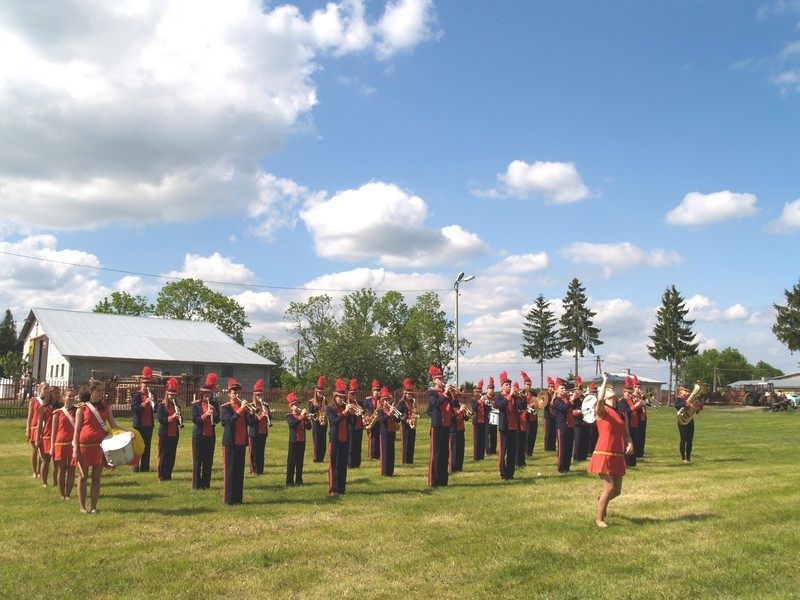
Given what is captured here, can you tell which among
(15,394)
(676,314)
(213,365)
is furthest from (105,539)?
(676,314)

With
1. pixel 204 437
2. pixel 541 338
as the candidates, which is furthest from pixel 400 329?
pixel 204 437

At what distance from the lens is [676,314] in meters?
73.1

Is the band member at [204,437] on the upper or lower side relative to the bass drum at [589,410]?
lower

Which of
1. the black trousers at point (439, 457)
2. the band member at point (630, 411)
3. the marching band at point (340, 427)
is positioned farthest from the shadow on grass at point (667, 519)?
the band member at point (630, 411)

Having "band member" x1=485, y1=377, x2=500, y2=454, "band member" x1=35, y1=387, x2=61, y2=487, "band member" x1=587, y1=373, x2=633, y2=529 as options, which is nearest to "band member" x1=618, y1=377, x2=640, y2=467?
"band member" x1=485, y1=377, x2=500, y2=454

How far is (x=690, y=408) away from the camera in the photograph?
1531 cm

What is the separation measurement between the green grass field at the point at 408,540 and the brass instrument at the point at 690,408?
2149 mm

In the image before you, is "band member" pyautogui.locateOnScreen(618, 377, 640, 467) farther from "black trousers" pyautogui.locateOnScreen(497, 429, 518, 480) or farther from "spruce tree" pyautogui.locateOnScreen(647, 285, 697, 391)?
"spruce tree" pyautogui.locateOnScreen(647, 285, 697, 391)

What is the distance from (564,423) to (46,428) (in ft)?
32.5

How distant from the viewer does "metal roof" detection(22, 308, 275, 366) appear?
137 feet

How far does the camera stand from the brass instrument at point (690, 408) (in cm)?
1502

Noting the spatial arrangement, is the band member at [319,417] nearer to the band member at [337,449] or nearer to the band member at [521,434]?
the band member at [337,449]

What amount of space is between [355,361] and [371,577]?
41927mm

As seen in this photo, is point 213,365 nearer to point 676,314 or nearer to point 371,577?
point 371,577
